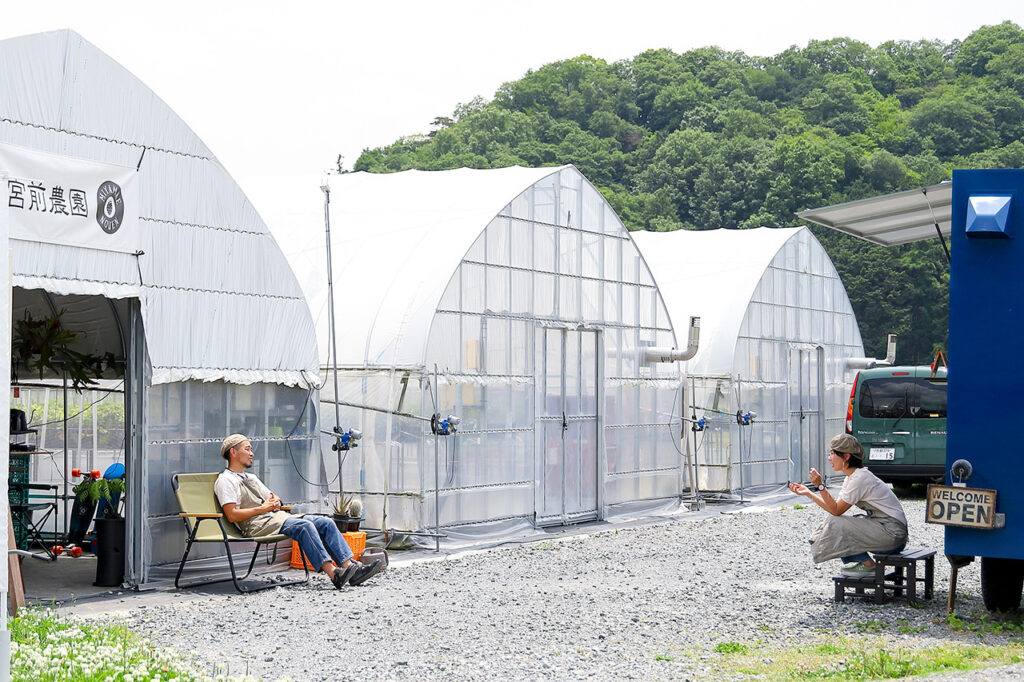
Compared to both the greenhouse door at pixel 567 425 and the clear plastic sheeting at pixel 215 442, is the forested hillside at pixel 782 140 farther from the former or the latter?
the clear plastic sheeting at pixel 215 442

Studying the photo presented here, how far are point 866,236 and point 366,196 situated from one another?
24.4 feet

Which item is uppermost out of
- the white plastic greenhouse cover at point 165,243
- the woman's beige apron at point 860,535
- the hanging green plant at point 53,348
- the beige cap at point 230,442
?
the white plastic greenhouse cover at point 165,243

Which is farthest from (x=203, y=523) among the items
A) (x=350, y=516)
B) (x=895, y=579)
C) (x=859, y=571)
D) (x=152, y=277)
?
(x=895, y=579)

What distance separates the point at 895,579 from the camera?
8.56 meters

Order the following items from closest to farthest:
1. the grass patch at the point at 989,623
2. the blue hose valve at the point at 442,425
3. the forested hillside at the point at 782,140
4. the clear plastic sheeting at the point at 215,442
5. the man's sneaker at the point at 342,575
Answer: the grass patch at the point at 989,623 → the man's sneaker at the point at 342,575 → the clear plastic sheeting at the point at 215,442 → the blue hose valve at the point at 442,425 → the forested hillside at the point at 782,140

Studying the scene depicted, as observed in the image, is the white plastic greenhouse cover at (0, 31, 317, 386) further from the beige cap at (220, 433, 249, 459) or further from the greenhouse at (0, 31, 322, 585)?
the beige cap at (220, 433, 249, 459)

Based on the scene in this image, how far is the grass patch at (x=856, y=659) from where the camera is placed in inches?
245

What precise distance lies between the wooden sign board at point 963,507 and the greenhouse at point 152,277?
Result: 562 centimetres

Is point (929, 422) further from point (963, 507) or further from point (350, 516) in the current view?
point (963, 507)

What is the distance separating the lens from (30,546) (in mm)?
11750

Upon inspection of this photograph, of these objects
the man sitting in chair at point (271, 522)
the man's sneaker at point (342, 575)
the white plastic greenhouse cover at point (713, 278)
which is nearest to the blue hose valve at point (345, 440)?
the man sitting in chair at point (271, 522)

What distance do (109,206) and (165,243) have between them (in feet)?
2.25

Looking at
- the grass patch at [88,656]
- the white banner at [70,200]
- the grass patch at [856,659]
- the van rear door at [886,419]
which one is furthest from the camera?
the van rear door at [886,419]

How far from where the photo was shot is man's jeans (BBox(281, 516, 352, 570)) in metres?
9.55
